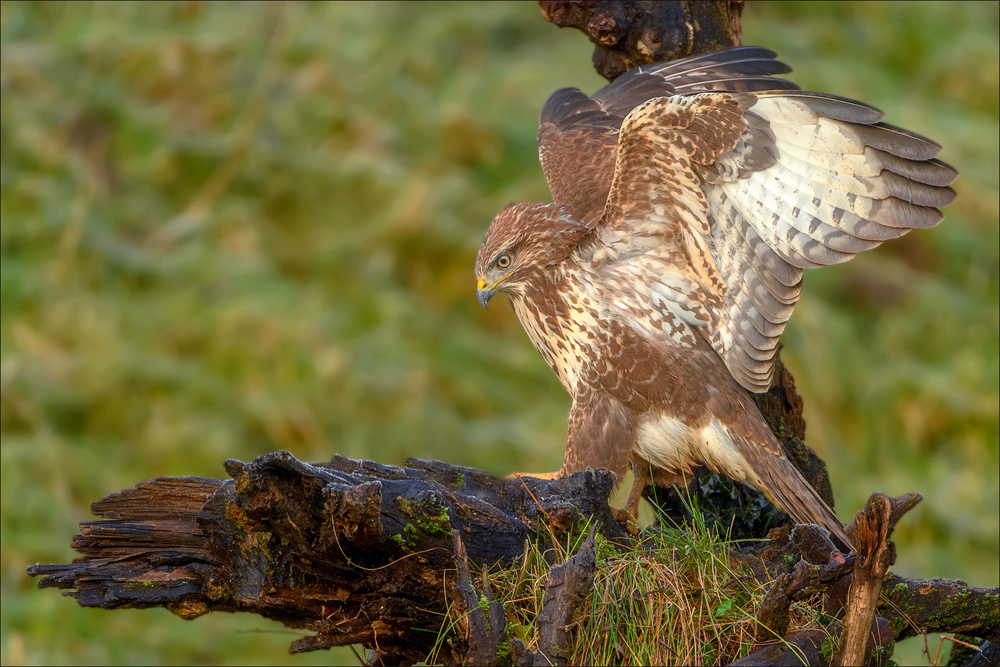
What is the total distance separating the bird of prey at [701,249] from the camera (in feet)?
9.11

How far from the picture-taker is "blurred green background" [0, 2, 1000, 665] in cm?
589

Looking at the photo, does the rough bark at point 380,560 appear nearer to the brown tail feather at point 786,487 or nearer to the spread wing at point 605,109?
the brown tail feather at point 786,487

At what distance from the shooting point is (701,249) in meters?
3.12

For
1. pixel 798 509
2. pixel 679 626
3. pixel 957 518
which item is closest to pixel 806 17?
pixel 957 518

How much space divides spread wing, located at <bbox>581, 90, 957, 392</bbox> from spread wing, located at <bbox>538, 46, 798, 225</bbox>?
0.16 m

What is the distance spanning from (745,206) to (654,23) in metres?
0.85

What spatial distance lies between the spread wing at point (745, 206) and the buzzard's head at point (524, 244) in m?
0.10

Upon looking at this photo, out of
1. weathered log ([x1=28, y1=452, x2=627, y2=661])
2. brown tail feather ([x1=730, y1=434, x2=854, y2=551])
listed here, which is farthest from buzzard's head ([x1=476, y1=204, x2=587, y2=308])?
weathered log ([x1=28, y1=452, x2=627, y2=661])

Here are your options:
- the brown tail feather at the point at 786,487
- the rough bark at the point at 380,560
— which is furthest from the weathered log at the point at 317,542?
the brown tail feather at the point at 786,487

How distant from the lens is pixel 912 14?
347 inches

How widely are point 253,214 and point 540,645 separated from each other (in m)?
5.12

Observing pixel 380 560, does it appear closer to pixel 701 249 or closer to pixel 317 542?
pixel 317 542

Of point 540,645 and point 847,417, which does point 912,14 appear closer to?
point 847,417

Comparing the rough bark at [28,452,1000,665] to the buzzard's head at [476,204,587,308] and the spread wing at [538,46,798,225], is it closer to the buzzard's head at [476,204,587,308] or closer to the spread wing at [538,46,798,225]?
the buzzard's head at [476,204,587,308]
